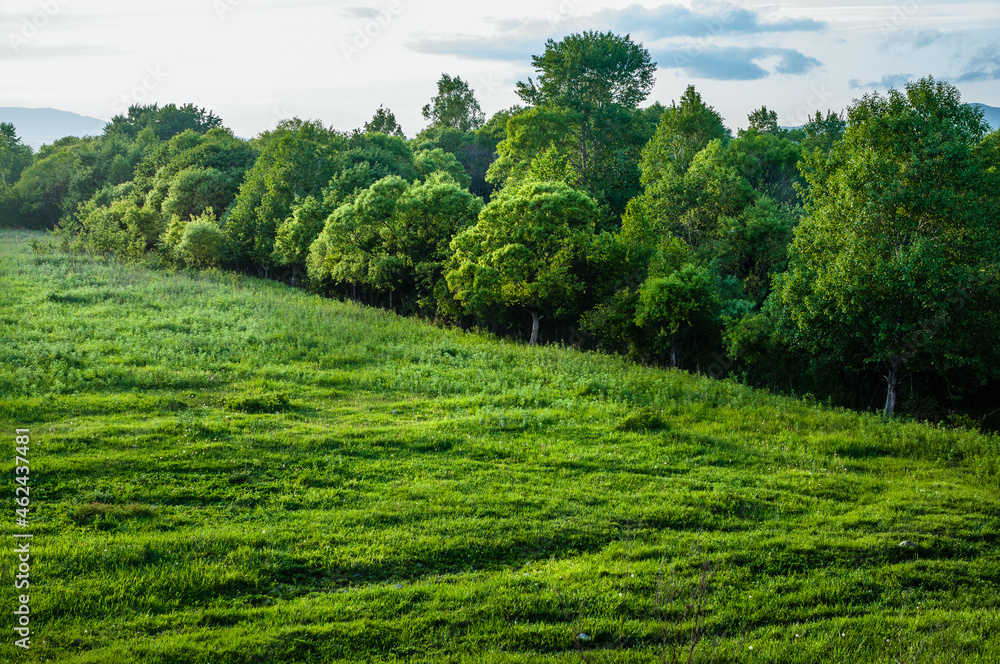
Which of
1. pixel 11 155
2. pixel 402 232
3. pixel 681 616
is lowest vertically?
pixel 681 616

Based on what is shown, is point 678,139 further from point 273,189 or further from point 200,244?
point 200,244

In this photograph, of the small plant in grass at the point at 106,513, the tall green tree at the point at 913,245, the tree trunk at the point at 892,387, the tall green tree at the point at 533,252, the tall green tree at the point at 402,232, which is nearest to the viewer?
the small plant in grass at the point at 106,513

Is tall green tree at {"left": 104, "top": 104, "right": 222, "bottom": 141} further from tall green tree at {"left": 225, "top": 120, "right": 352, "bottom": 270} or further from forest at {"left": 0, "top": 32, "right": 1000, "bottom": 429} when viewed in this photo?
tall green tree at {"left": 225, "top": 120, "right": 352, "bottom": 270}

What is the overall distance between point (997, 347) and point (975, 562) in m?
16.9

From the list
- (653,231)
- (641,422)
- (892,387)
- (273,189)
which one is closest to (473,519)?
(641,422)

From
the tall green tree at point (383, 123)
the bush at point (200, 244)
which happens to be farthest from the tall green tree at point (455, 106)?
the bush at point (200, 244)

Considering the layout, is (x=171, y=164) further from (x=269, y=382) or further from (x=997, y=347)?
(x=997, y=347)

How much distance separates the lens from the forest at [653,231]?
74.6 ft

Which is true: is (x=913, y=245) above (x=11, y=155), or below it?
below

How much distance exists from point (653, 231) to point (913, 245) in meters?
17.7

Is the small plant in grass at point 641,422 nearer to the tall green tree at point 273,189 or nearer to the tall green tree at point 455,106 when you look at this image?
the tall green tree at point 273,189

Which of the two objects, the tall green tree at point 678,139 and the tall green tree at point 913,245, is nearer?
the tall green tree at point 913,245

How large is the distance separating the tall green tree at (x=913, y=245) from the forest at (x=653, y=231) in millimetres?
84

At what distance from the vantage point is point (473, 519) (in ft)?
37.1
